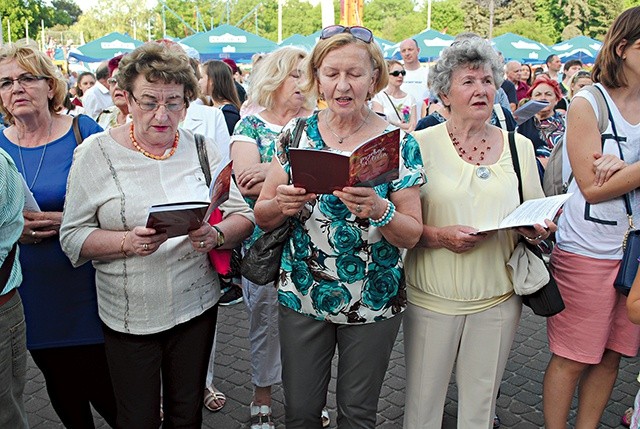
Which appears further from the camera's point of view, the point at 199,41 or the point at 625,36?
the point at 199,41

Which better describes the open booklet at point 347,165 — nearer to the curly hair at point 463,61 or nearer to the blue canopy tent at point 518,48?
the curly hair at point 463,61

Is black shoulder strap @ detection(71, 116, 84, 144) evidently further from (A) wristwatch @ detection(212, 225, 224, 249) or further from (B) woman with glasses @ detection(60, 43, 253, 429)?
(A) wristwatch @ detection(212, 225, 224, 249)

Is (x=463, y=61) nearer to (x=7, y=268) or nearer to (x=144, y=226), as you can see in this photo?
(x=144, y=226)

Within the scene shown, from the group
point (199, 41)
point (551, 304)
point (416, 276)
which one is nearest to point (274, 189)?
point (416, 276)

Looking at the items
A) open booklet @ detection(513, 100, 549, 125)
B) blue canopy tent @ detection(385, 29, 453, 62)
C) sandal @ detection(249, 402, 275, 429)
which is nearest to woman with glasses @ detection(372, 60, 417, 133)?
open booklet @ detection(513, 100, 549, 125)

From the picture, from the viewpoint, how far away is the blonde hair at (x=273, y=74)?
3.64 m

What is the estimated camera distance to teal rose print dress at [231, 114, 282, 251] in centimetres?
355

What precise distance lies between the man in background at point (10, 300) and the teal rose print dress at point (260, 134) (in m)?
1.37

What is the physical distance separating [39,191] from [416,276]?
1958mm

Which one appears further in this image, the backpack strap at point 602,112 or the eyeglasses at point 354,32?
the backpack strap at point 602,112

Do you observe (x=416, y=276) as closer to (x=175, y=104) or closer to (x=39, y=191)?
(x=175, y=104)

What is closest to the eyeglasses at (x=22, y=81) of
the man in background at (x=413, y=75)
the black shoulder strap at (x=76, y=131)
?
the black shoulder strap at (x=76, y=131)

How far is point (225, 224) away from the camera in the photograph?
9.14 ft

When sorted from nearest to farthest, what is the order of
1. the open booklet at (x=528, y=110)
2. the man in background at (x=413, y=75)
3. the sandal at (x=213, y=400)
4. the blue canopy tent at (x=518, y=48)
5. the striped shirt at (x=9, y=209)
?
the striped shirt at (x=9, y=209)
the sandal at (x=213, y=400)
the open booklet at (x=528, y=110)
the man in background at (x=413, y=75)
the blue canopy tent at (x=518, y=48)
